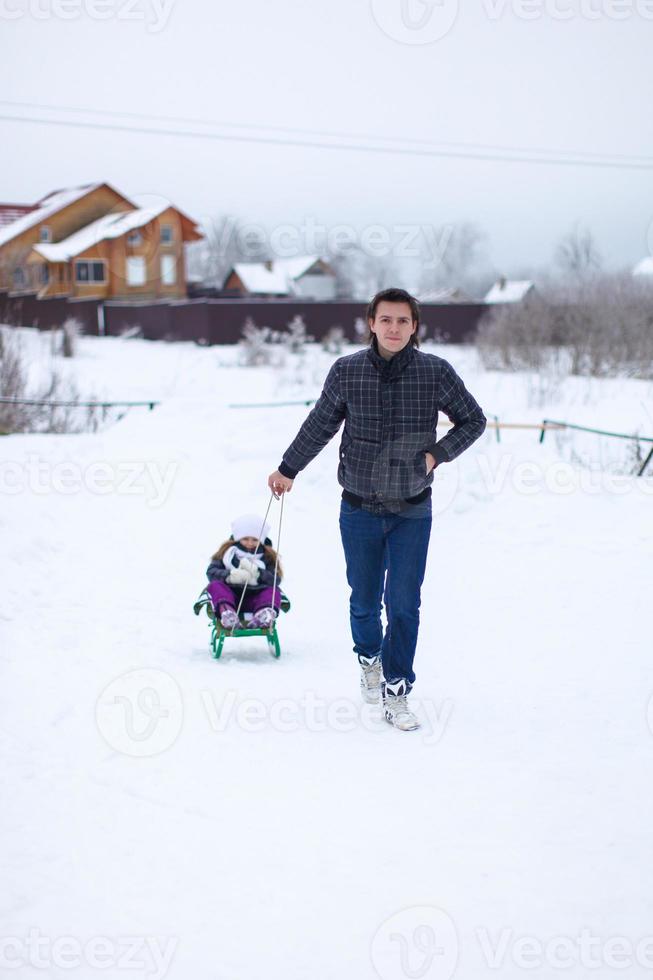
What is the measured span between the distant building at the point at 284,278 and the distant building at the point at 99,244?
6.88m

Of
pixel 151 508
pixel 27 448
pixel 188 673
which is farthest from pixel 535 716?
pixel 27 448

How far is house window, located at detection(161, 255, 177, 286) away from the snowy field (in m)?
38.9

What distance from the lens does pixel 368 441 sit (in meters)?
4.59

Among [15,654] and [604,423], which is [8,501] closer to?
[15,654]

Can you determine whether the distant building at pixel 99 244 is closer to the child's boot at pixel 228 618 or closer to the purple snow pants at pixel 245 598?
the purple snow pants at pixel 245 598

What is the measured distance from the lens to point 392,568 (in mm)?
4680

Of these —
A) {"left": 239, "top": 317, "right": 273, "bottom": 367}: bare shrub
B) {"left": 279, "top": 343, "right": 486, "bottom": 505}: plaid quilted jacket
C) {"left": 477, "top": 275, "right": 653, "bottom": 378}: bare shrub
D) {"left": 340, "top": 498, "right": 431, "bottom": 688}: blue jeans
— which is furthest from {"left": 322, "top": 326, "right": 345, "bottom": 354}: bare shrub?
{"left": 279, "top": 343, "right": 486, "bottom": 505}: plaid quilted jacket

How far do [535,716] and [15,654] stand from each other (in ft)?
9.50

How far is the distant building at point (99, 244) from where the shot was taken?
43344 millimetres

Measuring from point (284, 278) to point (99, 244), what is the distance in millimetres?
13575

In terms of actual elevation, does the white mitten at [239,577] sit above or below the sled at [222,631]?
above

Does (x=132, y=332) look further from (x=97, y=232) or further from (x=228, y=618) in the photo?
(x=228, y=618)

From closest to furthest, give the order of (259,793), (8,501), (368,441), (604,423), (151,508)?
1. (259,793)
2. (368,441)
3. (8,501)
4. (151,508)
5. (604,423)

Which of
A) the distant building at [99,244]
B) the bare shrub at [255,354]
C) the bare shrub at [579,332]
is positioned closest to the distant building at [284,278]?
the distant building at [99,244]
